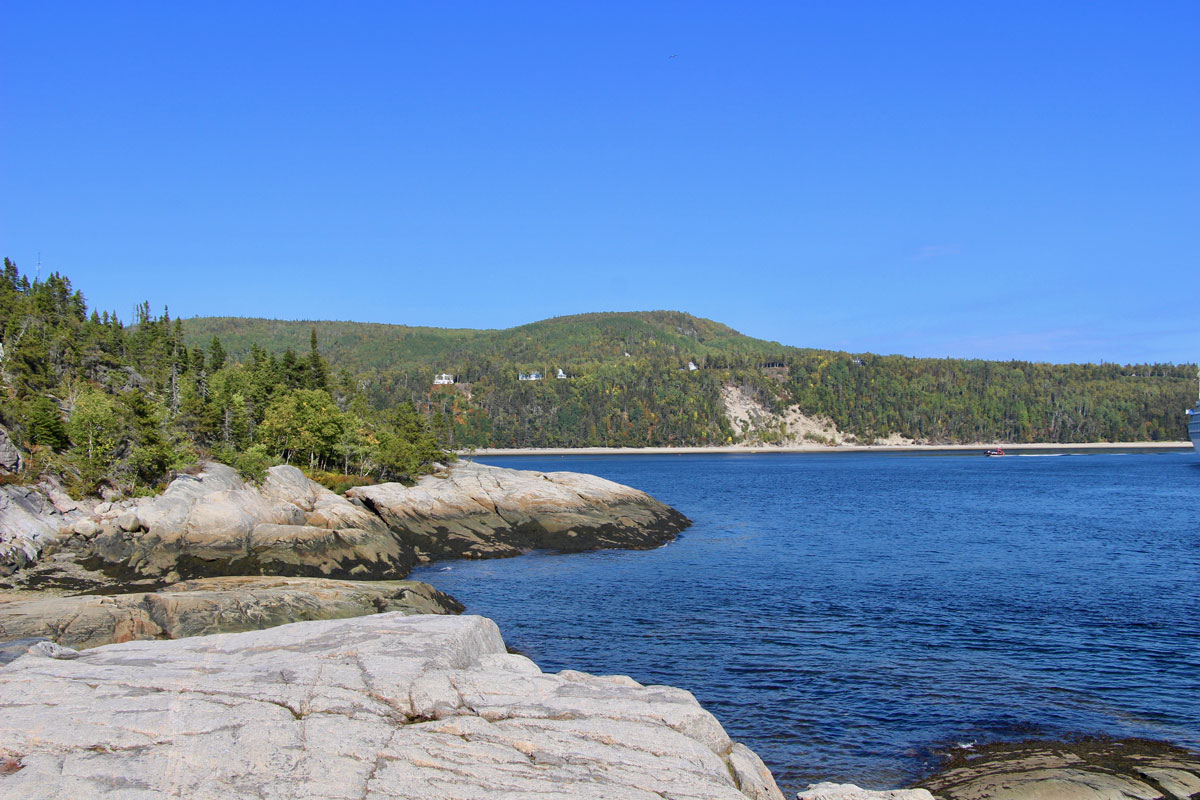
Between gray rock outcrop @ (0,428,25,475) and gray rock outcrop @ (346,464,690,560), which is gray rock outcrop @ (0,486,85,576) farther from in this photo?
gray rock outcrop @ (346,464,690,560)

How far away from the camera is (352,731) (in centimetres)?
1380

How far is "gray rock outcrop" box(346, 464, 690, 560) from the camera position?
50281mm

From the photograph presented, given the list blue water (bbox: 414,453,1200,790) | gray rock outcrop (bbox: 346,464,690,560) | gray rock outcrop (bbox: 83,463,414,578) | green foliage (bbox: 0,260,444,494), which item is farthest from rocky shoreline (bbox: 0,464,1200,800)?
gray rock outcrop (bbox: 346,464,690,560)

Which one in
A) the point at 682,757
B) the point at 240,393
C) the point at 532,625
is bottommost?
the point at 532,625

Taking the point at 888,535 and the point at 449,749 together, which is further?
the point at 888,535

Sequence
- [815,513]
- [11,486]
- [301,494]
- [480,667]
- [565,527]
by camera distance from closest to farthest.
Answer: [480,667]
[11,486]
[301,494]
[565,527]
[815,513]

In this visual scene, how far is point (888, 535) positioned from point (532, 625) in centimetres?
3541

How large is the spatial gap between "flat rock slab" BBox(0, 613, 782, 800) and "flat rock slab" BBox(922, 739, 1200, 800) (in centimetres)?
518

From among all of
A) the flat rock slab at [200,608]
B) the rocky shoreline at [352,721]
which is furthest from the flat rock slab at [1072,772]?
the flat rock slab at [200,608]

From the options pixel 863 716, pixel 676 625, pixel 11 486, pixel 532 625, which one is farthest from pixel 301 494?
pixel 863 716

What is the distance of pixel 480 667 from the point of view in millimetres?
17984

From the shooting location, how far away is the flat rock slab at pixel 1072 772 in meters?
16.2

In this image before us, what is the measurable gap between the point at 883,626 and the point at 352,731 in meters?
22.8

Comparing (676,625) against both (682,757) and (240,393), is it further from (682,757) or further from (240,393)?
(240,393)
